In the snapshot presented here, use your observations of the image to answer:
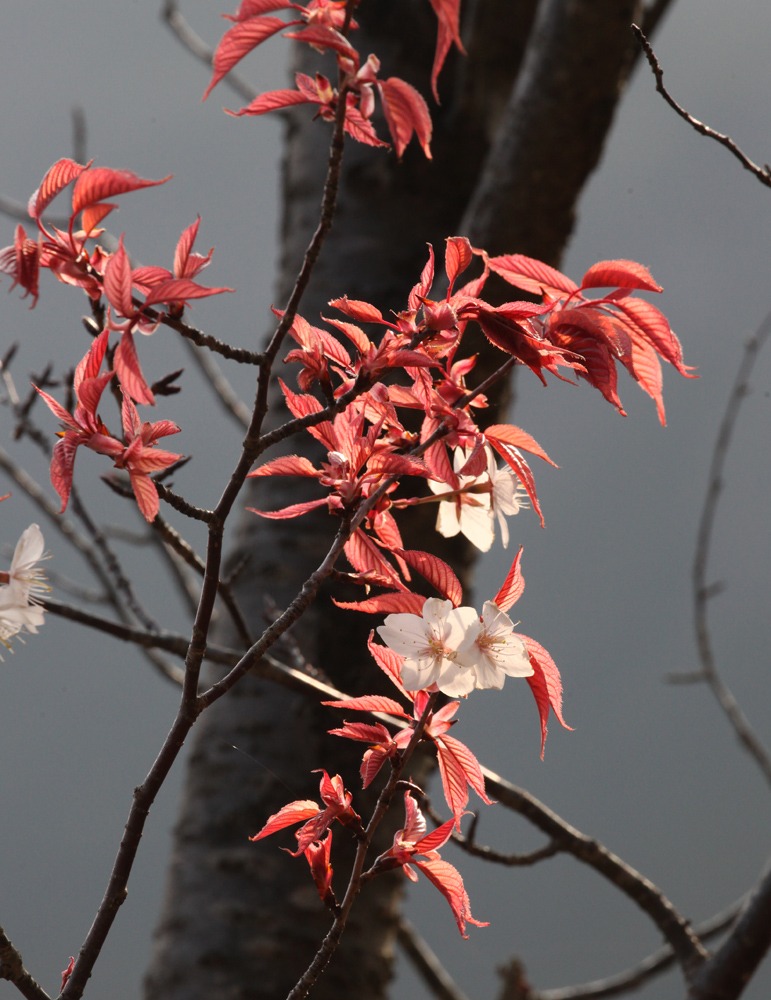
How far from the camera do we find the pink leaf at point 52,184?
0.22 metres

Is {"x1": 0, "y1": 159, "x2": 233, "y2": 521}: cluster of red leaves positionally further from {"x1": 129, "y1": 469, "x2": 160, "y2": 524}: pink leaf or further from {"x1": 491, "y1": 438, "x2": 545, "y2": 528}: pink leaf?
{"x1": 491, "y1": 438, "x2": 545, "y2": 528}: pink leaf

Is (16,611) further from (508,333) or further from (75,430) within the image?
(508,333)

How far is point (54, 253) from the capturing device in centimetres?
22

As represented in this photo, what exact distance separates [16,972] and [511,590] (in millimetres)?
178

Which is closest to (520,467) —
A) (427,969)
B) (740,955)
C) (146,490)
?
(146,490)

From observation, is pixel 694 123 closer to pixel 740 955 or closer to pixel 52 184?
pixel 52 184

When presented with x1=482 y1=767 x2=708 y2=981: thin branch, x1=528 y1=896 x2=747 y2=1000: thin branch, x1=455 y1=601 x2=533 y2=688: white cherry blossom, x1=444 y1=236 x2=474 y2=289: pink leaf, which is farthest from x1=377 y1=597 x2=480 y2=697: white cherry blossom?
x1=528 y1=896 x2=747 y2=1000: thin branch

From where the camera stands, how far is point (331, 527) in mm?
696

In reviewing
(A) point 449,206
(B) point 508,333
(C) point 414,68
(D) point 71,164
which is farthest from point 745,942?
(C) point 414,68

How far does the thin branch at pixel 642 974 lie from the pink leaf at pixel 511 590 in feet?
1.64

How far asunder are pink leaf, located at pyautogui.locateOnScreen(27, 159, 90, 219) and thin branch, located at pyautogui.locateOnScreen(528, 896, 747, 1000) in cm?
66

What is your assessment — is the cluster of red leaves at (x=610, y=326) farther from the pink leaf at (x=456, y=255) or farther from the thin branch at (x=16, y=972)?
the thin branch at (x=16, y=972)

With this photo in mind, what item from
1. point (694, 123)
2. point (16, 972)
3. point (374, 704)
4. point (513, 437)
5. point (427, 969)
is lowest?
point (427, 969)

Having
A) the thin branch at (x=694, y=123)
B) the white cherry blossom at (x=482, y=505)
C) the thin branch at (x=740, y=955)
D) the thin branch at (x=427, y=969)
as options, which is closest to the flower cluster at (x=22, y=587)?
the white cherry blossom at (x=482, y=505)
